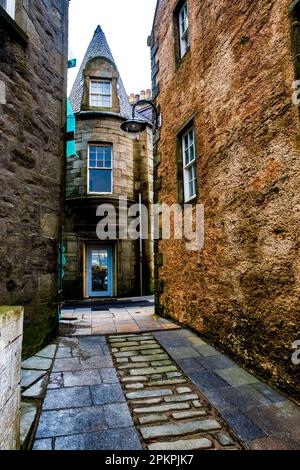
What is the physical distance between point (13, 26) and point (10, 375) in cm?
434

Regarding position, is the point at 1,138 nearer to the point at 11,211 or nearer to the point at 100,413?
the point at 11,211

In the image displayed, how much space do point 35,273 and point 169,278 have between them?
9.95 feet

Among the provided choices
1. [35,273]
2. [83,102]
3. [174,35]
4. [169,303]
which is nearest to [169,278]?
[169,303]

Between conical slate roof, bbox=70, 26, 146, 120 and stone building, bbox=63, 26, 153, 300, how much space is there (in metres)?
0.13

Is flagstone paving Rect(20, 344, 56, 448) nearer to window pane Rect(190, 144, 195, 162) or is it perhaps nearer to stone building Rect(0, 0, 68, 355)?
stone building Rect(0, 0, 68, 355)

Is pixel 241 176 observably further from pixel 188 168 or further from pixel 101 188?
pixel 101 188

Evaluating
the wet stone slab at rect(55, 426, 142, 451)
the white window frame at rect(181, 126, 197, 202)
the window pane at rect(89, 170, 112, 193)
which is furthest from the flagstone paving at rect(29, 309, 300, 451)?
the window pane at rect(89, 170, 112, 193)

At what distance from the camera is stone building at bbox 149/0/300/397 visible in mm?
3021

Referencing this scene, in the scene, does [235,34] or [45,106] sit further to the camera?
[45,106]

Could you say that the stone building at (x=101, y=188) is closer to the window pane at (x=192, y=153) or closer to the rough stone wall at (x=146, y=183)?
the rough stone wall at (x=146, y=183)

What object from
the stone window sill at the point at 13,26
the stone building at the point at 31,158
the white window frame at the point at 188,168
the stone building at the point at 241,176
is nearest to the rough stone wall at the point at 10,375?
the stone building at the point at 31,158

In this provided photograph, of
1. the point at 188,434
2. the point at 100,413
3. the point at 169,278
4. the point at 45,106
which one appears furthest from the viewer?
the point at 169,278

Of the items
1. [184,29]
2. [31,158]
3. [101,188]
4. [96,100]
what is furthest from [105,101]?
[31,158]

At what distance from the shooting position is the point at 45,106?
4621 millimetres
